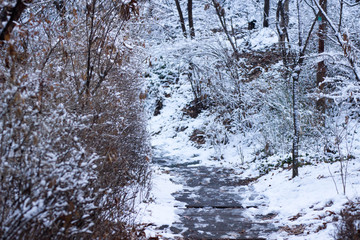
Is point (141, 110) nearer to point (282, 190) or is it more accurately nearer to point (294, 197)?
point (282, 190)

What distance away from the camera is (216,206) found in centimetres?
663

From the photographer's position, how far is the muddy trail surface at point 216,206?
508cm

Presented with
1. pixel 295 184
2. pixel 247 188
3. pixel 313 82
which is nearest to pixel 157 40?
pixel 313 82

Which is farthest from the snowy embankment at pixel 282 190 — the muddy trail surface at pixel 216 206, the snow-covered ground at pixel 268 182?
the muddy trail surface at pixel 216 206

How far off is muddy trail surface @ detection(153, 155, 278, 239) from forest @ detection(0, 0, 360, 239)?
593 millimetres

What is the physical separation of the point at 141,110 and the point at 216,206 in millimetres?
3369

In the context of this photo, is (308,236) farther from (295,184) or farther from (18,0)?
(18,0)

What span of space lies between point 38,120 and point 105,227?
4.40 feet

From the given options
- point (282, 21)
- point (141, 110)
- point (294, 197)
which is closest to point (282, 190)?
point (294, 197)

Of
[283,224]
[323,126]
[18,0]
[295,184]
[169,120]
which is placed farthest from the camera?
[169,120]

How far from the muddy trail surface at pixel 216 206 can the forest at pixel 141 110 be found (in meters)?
0.59

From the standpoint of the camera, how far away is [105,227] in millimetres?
3463

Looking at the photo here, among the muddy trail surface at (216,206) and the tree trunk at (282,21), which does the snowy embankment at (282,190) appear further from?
the tree trunk at (282,21)

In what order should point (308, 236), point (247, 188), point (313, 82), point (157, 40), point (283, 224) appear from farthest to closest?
point (157, 40) < point (313, 82) < point (247, 188) < point (283, 224) < point (308, 236)
